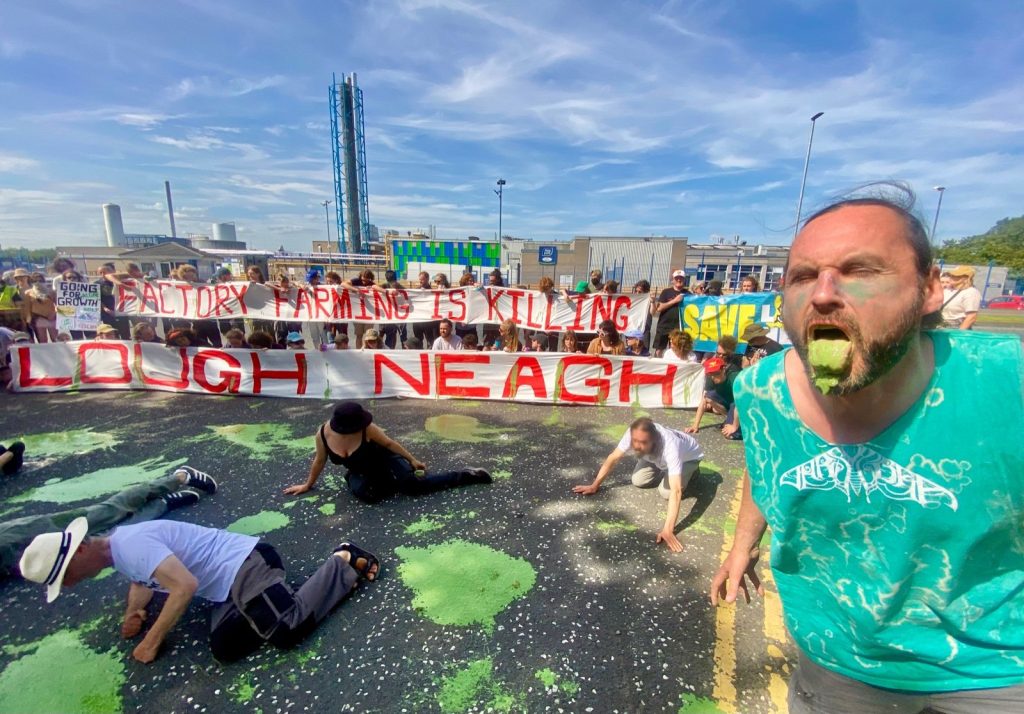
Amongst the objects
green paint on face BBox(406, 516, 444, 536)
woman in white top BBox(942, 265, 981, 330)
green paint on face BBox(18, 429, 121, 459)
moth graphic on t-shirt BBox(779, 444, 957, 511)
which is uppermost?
woman in white top BBox(942, 265, 981, 330)

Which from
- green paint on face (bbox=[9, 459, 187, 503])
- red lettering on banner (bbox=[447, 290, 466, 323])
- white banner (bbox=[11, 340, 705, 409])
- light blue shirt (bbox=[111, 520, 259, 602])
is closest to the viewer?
light blue shirt (bbox=[111, 520, 259, 602])

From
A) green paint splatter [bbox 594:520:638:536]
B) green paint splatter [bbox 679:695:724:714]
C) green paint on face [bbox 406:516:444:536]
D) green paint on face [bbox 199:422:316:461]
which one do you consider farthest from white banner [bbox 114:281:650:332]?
green paint splatter [bbox 679:695:724:714]

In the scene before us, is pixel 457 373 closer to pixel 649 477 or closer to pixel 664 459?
pixel 649 477

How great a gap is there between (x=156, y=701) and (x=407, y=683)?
4.25ft

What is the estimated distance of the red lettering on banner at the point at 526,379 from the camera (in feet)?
23.2

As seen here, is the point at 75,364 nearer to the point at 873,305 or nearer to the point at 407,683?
the point at 407,683

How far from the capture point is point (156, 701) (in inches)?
91.4

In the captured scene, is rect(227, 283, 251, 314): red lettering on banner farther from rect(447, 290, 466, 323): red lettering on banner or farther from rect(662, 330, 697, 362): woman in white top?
rect(662, 330, 697, 362): woman in white top

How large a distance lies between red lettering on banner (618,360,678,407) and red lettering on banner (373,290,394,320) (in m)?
4.67

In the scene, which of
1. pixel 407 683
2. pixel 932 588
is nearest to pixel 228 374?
pixel 407 683

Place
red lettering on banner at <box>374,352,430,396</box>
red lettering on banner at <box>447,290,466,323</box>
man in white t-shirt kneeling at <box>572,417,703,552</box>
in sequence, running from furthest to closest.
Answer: red lettering on banner at <box>447,290,466,323</box>, red lettering on banner at <box>374,352,430,396</box>, man in white t-shirt kneeling at <box>572,417,703,552</box>

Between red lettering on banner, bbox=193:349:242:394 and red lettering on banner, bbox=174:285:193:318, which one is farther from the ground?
red lettering on banner, bbox=174:285:193:318

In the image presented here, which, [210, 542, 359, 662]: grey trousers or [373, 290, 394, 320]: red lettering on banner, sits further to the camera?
[373, 290, 394, 320]: red lettering on banner

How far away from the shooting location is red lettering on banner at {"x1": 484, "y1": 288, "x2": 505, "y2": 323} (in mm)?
8680
